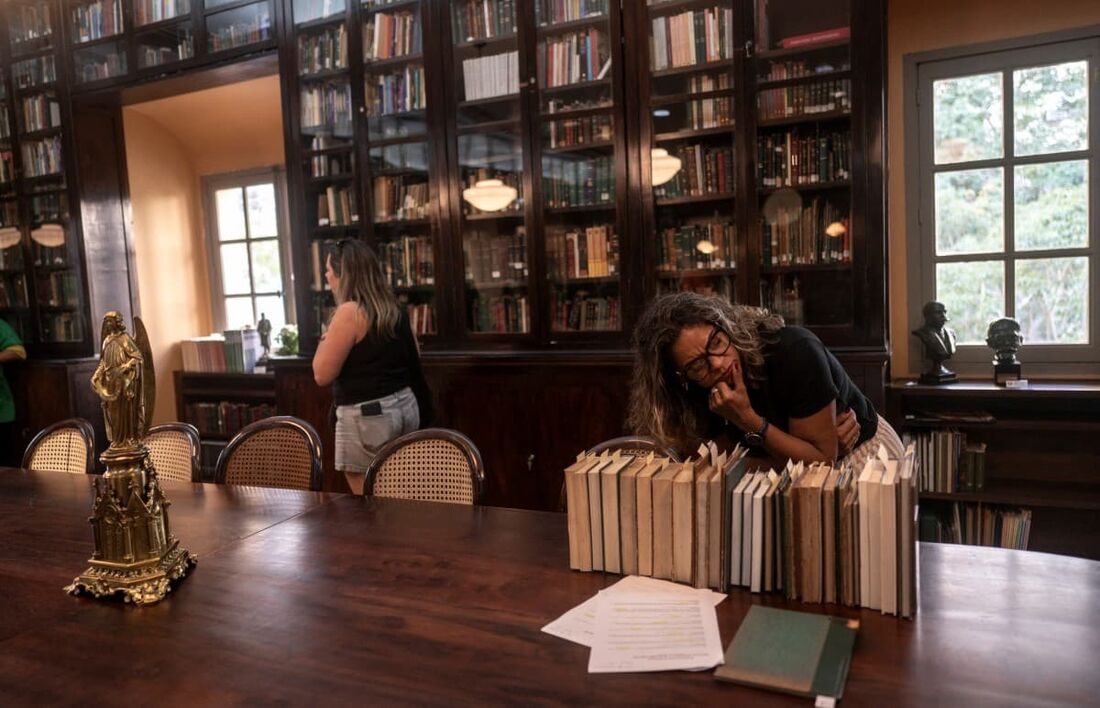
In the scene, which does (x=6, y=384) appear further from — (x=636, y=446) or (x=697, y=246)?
(x=636, y=446)

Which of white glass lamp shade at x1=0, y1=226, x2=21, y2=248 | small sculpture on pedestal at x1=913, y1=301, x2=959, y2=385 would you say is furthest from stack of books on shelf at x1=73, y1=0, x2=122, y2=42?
small sculpture on pedestal at x1=913, y1=301, x2=959, y2=385

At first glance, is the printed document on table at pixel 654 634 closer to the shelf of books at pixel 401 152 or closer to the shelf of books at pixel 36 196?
the shelf of books at pixel 401 152

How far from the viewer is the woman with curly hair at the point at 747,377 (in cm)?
180

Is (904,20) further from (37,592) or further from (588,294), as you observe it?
(37,592)

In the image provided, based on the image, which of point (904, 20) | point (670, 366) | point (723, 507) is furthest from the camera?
point (904, 20)

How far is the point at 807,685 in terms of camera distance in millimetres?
1000

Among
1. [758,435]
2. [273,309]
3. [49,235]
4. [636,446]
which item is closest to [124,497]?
[636,446]

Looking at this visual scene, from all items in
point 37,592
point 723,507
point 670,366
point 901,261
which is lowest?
point 37,592

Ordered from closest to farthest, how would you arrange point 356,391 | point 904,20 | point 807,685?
point 807,685 → point 356,391 → point 904,20

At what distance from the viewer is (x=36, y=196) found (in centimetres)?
538

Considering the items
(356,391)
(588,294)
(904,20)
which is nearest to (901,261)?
(904,20)

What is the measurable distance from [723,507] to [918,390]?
2342mm

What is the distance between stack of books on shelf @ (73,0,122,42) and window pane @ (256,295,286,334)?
6.55 ft

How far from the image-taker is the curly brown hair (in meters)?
1.82
